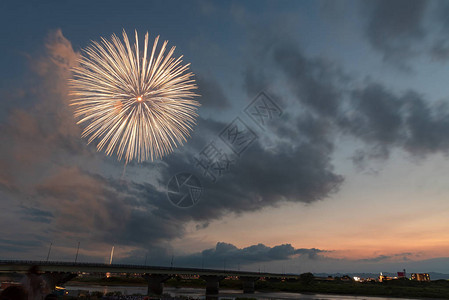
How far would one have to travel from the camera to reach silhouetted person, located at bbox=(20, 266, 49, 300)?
38.8ft

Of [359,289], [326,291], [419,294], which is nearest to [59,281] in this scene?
[326,291]

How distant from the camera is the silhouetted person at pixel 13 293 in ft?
27.2

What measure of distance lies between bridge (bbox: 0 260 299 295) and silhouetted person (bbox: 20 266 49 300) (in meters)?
48.5

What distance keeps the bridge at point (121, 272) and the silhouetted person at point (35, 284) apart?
48.5 metres

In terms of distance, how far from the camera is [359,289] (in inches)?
5807

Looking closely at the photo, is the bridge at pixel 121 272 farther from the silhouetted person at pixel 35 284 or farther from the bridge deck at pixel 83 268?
the silhouetted person at pixel 35 284

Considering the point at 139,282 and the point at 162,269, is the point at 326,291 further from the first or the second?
the point at 139,282

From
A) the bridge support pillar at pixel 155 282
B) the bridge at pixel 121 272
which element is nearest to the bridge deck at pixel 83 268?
the bridge at pixel 121 272

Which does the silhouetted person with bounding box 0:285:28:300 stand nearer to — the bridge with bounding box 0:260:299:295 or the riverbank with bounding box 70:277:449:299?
the bridge with bounding box 0:260:299:295

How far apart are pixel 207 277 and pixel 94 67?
12929cm

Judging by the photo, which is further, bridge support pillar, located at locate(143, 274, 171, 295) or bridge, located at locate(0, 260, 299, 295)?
bridge support pillar, located at locate(143, 274, 171, 295)

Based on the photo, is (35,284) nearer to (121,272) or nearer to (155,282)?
(121,272)

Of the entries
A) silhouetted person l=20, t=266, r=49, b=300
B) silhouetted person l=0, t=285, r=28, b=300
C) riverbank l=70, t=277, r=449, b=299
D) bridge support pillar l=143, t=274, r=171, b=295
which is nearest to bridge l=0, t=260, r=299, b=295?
bridge support pillar l=143, t=274, r=171, b=295

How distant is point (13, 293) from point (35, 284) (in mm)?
4342
